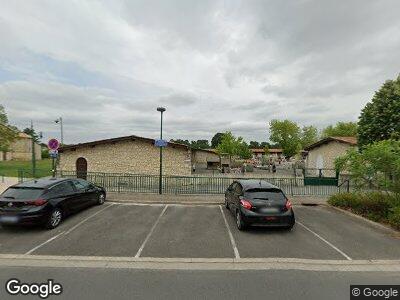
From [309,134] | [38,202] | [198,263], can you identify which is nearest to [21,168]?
[38,202]

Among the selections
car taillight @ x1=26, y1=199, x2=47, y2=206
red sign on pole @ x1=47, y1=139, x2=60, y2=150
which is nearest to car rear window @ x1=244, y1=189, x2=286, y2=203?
car taillight @ x1=26, y1=199, x2=47, y2=206

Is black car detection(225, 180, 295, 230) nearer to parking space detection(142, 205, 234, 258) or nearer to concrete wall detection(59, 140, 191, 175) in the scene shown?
parking space detection(142, 205, 234, 258)

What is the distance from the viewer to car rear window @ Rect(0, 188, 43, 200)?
828cm

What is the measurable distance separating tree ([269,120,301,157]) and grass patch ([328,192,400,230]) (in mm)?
61368

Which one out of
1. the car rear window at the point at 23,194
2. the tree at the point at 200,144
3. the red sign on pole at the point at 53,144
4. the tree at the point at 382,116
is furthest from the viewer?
the tree at the point at 200,144

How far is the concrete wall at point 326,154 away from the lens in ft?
83.4

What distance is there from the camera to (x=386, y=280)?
5320 millimetres

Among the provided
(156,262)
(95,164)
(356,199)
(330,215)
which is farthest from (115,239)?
(95,164)

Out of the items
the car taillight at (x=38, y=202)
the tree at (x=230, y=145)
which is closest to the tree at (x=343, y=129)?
the tree at (x=230, y=145)

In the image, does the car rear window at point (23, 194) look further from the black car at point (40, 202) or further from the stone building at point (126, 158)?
the stone building at point (126, 158)

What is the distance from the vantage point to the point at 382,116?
17.6m

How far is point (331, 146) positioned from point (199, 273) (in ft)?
81.6

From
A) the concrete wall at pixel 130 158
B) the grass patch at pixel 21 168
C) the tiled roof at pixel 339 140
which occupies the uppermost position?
the tiled roof at pixel 339 140

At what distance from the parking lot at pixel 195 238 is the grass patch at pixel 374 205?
0.55 metres
